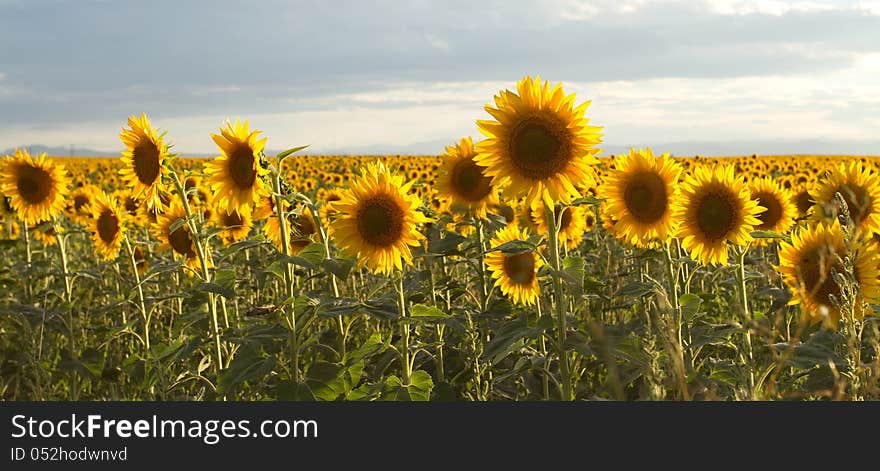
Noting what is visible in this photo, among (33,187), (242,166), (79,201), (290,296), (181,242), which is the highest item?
(79,201)

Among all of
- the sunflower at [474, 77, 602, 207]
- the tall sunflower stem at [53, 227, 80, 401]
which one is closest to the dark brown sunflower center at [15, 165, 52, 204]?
the tall sunflower stem at [53, 227, 80, 401]

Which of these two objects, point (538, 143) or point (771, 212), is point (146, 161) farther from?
point (771, 212)

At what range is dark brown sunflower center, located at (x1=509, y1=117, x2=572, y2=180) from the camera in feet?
13.1

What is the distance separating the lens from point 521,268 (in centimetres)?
540

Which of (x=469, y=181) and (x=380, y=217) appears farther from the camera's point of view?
(x=469, y=181)

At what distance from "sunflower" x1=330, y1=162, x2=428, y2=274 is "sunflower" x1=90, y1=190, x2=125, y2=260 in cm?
314

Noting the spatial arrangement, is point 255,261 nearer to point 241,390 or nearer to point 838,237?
point 241,390

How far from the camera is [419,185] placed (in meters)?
4.02

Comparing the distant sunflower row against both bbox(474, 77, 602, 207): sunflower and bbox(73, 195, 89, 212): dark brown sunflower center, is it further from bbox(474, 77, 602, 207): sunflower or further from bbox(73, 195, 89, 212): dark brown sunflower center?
bbox(73, 195, 89, 212): dark brown sunflower center

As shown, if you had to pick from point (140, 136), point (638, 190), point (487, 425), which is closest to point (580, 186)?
point (638, 190)

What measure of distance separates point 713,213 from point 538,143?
142 cm

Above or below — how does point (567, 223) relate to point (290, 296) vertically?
above

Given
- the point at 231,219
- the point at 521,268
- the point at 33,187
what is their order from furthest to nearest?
1. the point at 231,219
2. the point at 33,187
3. the point at 521,268

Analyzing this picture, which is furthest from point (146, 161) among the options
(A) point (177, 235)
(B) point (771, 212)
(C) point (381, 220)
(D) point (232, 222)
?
(B) point (771, 212)
